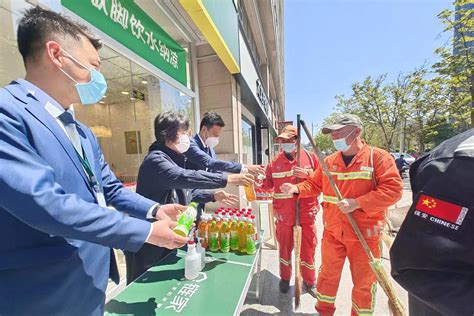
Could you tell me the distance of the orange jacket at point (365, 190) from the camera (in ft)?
5.94

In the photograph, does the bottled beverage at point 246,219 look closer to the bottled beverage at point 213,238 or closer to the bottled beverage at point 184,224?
the bottled beverage at point 213,238

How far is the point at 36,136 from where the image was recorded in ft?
2.72

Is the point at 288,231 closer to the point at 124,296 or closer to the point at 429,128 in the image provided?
the point at 124,296

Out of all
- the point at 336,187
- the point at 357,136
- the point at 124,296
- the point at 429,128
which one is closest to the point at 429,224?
the point at 336,187

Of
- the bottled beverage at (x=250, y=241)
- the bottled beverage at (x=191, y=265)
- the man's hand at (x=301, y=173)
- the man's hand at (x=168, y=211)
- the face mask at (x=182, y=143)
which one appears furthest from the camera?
the man's hand at (x=301, y=173)

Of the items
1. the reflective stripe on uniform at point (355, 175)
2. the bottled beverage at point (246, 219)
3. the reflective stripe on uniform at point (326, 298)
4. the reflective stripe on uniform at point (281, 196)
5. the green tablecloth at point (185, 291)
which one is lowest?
the reflective stripe on uniform at point (326, 298)

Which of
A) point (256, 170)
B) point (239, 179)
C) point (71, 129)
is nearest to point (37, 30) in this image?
point (71, 129)

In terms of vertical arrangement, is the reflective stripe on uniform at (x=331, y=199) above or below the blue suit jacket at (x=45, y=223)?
below

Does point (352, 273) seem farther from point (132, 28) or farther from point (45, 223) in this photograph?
point (132, 28)

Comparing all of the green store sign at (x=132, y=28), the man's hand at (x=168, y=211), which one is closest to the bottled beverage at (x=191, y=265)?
the man's hand at (x=168, y=211)

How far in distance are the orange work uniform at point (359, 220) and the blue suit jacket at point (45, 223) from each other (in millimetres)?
1756

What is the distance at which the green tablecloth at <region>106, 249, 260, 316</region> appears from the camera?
4.30ft

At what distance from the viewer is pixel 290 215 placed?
2.75 metres

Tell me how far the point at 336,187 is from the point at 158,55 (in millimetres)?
3395
